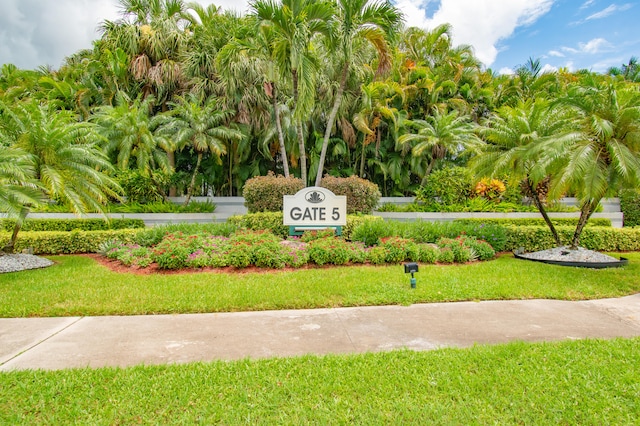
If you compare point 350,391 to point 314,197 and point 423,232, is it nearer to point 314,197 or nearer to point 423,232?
point 314,197

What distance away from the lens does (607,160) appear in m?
7.55

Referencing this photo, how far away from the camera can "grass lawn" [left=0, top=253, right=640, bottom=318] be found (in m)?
5.11

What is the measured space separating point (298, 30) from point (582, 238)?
10134mm

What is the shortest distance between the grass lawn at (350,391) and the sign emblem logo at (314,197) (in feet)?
21.5

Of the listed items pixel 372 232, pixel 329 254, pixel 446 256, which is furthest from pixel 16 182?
pixel 446 256

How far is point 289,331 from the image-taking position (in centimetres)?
418

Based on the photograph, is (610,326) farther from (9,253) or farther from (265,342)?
(9,253)

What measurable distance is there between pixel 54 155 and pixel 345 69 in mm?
8292

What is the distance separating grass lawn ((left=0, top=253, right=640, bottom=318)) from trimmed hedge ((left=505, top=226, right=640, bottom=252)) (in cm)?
248

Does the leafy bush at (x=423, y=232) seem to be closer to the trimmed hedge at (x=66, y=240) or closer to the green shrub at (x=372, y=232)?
the green shrub at (x=372, y=232)

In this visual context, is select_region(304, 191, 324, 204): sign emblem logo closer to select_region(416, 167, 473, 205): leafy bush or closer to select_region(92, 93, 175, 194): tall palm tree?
select_region(92, 93, 175, 194): tall palm tree

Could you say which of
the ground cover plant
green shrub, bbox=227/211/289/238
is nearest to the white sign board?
green shrub, bbox=227/211/289/238

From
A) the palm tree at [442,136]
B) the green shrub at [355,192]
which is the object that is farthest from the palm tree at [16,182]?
the palm tree at [442,136]

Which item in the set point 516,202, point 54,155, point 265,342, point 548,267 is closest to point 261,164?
point 54,155
